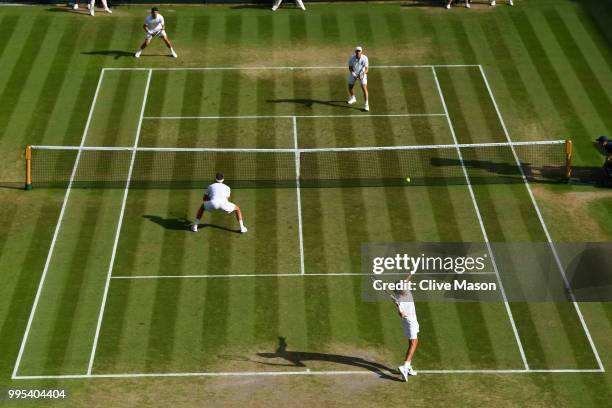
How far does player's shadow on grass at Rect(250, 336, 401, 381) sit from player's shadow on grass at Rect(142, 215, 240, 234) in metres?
6.45

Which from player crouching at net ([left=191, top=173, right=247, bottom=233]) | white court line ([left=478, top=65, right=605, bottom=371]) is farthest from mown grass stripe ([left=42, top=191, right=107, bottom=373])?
white court line ([left=478, top=65, right=605, bottom=371])

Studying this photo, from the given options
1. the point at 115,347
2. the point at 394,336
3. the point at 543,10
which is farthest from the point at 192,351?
the point at 543,10

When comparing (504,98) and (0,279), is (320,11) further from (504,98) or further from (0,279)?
(0,279)

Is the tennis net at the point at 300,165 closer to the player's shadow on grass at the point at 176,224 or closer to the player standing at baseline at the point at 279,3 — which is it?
the player's shadow on grass at the point at 176,224

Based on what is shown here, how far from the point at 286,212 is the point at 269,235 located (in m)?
1.50

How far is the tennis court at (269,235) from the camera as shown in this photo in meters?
36.5

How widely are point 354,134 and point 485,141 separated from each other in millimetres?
4583

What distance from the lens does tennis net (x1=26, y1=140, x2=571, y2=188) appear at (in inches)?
1743

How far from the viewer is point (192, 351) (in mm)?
36406

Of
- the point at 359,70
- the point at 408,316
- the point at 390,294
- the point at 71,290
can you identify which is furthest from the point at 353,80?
the point at 408,316

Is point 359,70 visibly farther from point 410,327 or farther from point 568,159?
point 410,327

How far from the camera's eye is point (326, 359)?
119 feet

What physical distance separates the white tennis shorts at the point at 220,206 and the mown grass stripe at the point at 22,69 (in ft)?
32.0

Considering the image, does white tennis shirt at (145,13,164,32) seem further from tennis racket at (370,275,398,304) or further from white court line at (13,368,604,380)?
white court line at (13,368,604,380)
